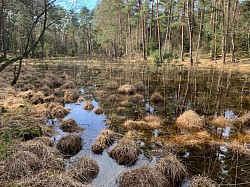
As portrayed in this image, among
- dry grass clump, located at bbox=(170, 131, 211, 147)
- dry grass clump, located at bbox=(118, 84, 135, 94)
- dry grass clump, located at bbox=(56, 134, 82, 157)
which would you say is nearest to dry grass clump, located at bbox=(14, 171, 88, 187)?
dry grass clump, located at bbox=(56, 134, 82, 157)

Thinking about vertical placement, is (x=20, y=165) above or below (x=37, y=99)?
below

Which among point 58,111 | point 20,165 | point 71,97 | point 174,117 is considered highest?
point 71,97

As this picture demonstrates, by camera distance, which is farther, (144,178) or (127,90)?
(127,90)

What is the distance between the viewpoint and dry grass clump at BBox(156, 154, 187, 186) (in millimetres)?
5077

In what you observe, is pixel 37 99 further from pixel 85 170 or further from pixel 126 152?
pixel 85 170

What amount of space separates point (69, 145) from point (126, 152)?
1.66 metres

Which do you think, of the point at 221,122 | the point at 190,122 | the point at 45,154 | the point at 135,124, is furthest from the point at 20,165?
the point at 221,122

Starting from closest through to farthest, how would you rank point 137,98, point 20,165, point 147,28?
point 20,165, point 137,98, point 147,28

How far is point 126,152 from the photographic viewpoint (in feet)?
20.1

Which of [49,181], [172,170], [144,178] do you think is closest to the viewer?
[49,181]

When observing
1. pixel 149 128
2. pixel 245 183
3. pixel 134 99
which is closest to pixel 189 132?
pixel 149 128

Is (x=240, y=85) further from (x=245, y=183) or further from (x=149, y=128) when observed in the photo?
(x=245, y=183)

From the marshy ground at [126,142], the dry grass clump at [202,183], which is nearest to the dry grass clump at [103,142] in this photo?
the marshy ground at [126,142]

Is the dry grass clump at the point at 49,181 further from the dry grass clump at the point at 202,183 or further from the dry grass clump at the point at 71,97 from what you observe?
the dry grass clump at the point at 71,97
